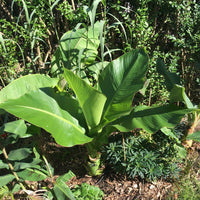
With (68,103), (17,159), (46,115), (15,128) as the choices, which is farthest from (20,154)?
(68,103)

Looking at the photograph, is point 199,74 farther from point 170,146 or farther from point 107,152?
point 107,152

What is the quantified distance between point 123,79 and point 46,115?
2.27 feet

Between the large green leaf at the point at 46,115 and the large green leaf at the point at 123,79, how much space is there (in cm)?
38

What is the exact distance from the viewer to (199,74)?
116 inches

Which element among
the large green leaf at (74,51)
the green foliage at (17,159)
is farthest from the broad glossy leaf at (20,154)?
the large green leaf at (74,51)

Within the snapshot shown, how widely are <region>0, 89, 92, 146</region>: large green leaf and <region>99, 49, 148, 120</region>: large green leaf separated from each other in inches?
14.9

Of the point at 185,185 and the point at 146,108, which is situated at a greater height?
the point at 146,108

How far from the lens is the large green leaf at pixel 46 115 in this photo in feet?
4.98

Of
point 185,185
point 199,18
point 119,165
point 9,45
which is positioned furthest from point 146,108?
point 9,45

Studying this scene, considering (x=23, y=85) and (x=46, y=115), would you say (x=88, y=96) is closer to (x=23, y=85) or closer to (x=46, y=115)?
(x=46, y=115)

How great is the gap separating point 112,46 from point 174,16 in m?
0.85

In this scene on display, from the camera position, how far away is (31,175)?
5.74 feet

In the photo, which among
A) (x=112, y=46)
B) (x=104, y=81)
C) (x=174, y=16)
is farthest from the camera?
(x=112, y=46)

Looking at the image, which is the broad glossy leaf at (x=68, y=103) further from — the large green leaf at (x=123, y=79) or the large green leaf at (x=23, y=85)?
the large green leaf at (x=123, y=79)
